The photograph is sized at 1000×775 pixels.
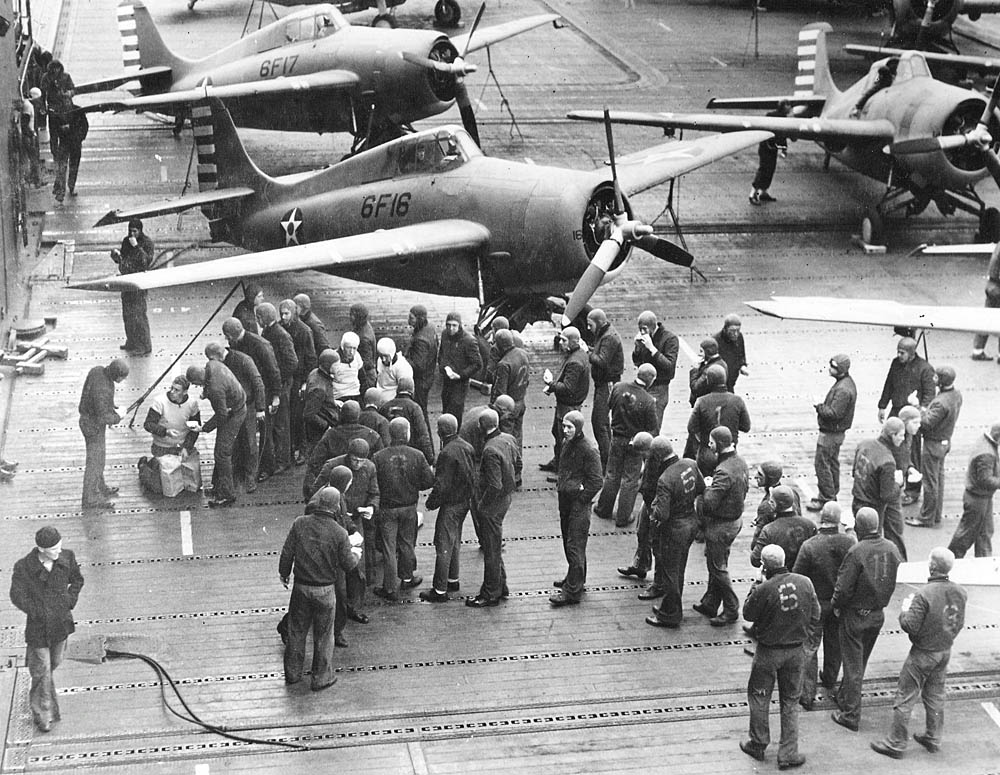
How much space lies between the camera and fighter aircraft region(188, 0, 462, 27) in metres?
31.0

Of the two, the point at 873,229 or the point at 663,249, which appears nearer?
the point at 663,249

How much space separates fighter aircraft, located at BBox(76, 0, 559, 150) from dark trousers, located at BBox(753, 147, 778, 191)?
16.6 feet

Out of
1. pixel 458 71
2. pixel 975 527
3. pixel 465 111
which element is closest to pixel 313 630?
pixel 975 527

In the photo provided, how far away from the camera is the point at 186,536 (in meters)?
13.6

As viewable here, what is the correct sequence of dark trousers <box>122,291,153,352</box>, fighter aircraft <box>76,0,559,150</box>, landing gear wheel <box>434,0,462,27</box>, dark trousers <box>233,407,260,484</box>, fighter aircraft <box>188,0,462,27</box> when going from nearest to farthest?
dark trousers <box>233,407,260,484</box> → dark trousers <box>122,291,153,352</box> → fighter aircraft <box>76,0,559,150</box> → fighter aircraft <box>188,0,462,27</box> → landing gear wheel <box>434,0,462,27</box>

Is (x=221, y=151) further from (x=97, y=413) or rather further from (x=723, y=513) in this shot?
(x=723, y=513)

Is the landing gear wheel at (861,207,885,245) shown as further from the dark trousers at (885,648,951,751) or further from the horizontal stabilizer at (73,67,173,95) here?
the horizontal stabilizer at (73,67,173,95)

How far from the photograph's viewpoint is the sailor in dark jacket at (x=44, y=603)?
1040 cm

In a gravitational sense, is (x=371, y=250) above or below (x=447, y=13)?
below

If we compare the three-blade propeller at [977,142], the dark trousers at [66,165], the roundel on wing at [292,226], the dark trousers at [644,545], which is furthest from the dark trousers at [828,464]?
the dark trousers at [66,165]

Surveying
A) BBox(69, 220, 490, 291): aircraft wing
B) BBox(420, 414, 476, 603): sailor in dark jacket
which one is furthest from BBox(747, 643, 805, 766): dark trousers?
BBox(69, 220, 490, 291): aircraft wing

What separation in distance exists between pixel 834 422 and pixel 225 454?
6.21 metres

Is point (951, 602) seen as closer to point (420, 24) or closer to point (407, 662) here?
point (407, 662)

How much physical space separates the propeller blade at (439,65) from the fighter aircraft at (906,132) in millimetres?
2295
